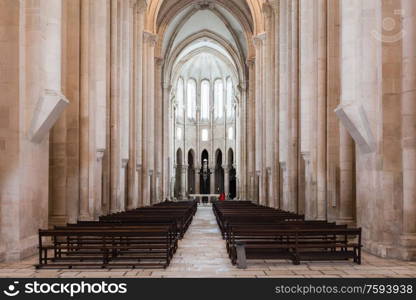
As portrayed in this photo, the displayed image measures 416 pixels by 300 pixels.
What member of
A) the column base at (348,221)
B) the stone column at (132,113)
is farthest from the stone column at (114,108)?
the column base at (348,221)

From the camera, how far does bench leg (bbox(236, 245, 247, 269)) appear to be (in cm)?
1095

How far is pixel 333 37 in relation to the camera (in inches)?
709

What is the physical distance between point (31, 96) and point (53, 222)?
484cm

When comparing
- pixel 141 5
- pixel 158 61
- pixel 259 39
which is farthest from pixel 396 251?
pixel 158 61

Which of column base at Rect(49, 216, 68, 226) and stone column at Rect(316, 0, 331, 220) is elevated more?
stone column at Rect(316, 0, 331, 220)

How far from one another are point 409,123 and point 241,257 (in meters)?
4.69

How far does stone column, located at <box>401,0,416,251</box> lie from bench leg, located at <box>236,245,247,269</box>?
3.46 meters

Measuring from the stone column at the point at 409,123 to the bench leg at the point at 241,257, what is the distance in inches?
136

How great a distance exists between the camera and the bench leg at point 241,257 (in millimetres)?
10953

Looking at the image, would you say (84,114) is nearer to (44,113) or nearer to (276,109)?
(44,113)

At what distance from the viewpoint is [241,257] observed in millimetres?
11008

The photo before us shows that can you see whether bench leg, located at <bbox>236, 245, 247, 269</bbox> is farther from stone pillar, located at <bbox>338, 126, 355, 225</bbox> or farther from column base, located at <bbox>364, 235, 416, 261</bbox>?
stone pillar, located at <bbox>338, 126, 355, 225</bbox>

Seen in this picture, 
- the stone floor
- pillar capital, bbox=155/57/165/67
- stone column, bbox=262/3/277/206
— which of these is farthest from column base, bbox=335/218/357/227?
pillar capital, bbox=155/57/165/67

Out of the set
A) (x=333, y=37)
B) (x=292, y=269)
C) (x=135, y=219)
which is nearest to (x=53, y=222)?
(x=135, y=219)
